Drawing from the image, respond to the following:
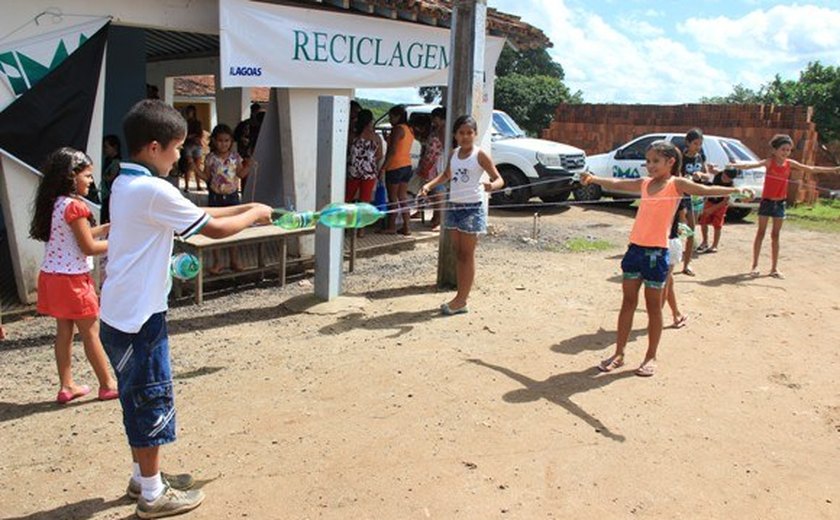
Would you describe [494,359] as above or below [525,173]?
below

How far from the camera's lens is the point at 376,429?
434cm

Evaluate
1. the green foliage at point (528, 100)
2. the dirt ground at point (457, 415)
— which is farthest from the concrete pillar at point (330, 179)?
the green foliage at point (528, 100)

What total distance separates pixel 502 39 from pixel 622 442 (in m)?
8.27

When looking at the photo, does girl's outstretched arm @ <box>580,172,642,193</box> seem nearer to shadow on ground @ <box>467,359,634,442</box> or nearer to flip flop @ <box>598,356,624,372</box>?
flip flop @ <box>598,356,624,372</box>

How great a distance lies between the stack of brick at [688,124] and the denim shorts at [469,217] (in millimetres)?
13485

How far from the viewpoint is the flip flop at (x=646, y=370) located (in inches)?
209

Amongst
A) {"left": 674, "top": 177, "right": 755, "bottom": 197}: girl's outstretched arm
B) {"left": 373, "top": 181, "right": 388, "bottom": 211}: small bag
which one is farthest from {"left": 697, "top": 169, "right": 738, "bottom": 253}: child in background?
{"left": 674, "top": 177, "right": 755, "bottom": 197}: girl's outstretched arm

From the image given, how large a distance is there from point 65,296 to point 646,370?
4112 millimetres

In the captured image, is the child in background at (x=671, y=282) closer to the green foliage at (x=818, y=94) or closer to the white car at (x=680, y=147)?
the white car at (x=680, y=147)

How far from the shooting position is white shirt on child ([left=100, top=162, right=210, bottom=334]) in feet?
9.93

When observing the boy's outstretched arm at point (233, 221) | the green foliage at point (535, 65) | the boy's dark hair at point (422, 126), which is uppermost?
the green foliage at point (535, 65)

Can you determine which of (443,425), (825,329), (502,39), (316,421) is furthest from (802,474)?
(502,39)

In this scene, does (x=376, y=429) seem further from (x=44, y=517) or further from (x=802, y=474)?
(x=802, y=474)

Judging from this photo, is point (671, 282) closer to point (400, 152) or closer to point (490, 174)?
point (490, 174)
